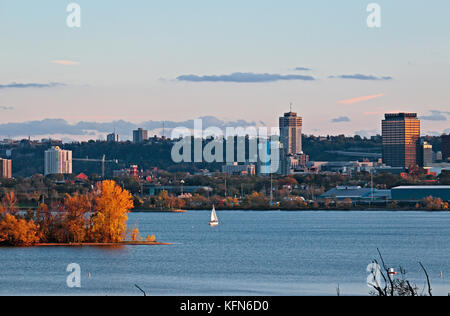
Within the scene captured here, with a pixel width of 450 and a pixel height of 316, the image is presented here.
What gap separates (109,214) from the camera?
→ 222 feet

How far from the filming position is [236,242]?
85812mm

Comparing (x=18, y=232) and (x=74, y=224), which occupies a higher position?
(x=74, y=224)

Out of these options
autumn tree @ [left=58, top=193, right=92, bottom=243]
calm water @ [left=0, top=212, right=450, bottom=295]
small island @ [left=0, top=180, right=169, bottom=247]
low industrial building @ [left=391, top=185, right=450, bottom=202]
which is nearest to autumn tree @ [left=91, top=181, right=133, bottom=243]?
small island @ [left=0, top=180, right=169, bottom=247]

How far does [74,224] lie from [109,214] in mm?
3256

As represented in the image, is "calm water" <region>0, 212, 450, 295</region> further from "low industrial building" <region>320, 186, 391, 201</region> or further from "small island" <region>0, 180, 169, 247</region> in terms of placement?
"low industrial building" <region>320, 186, 391, 201</region>

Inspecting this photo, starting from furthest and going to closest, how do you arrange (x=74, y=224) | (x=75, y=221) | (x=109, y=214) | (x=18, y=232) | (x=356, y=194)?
(x=356, y=194) < (x=74, y=224) < (x=75, y=221) < (x=109, y=214) < (x=18, y=232)

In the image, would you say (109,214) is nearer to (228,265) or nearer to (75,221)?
(75,221)

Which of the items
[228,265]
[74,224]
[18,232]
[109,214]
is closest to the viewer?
[228,265]

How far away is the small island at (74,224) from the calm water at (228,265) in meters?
1.82

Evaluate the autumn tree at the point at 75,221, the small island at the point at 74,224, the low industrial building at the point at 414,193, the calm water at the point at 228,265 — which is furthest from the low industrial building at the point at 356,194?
the autumn tree at the point at 75,221

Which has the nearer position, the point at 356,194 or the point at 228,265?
the point at 228,265

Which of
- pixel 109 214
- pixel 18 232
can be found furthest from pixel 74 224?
pixel 18 232
